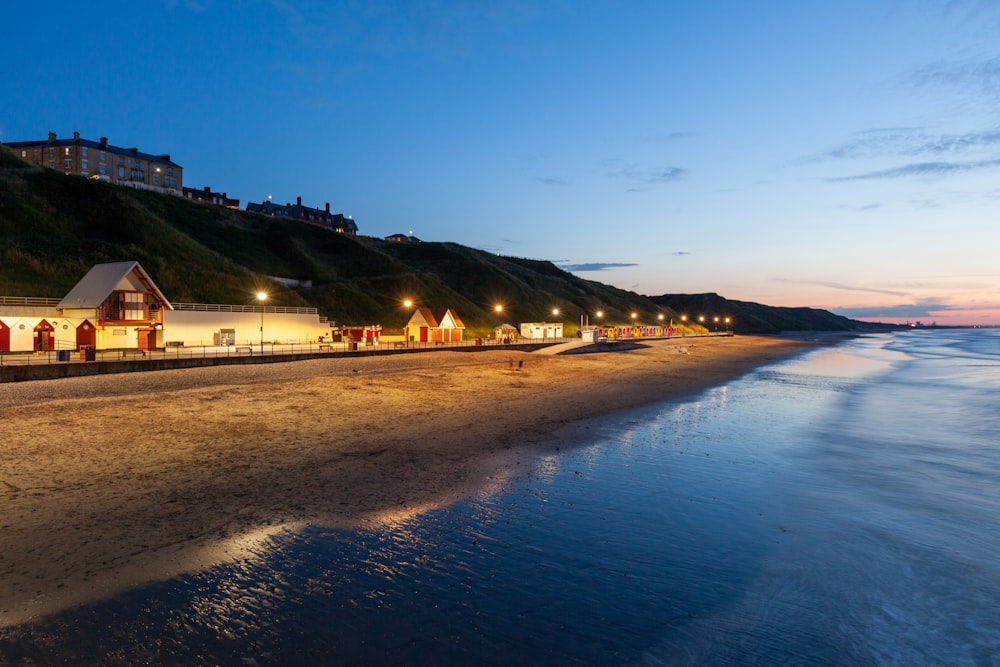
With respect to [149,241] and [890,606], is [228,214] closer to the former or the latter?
[149,241]

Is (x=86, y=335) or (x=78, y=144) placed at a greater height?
(x=78, y=144)

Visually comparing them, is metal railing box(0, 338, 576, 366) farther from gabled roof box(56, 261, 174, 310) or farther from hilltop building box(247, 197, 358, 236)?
hilltop building box(247, 197, 358, 236)

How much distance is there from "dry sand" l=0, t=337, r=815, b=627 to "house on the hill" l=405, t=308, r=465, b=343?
3502 centimetres

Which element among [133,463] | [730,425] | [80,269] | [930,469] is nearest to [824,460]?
[930,469]

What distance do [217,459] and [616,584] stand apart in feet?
41.0

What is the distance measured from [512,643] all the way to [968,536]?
1061cm

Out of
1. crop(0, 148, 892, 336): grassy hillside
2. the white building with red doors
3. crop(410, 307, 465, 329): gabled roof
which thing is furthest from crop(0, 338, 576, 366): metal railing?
crop(0, 148, 892, 336): grassy hillside

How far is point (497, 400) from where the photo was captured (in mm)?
27234

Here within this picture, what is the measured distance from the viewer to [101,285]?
43.4 metres

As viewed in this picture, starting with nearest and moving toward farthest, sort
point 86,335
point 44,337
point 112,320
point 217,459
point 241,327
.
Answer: point 217,459 → point 44,337 → point 86,335 → point 112,320 → point 241,327

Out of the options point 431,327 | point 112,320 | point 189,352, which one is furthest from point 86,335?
point 431,327

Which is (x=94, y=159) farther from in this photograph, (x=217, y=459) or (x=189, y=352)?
(x=217, y=459)

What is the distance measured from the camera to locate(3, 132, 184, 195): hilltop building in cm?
12456

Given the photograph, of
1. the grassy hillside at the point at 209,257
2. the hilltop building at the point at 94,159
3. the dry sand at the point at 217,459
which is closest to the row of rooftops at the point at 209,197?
the hilltop building at the point at 94,159
